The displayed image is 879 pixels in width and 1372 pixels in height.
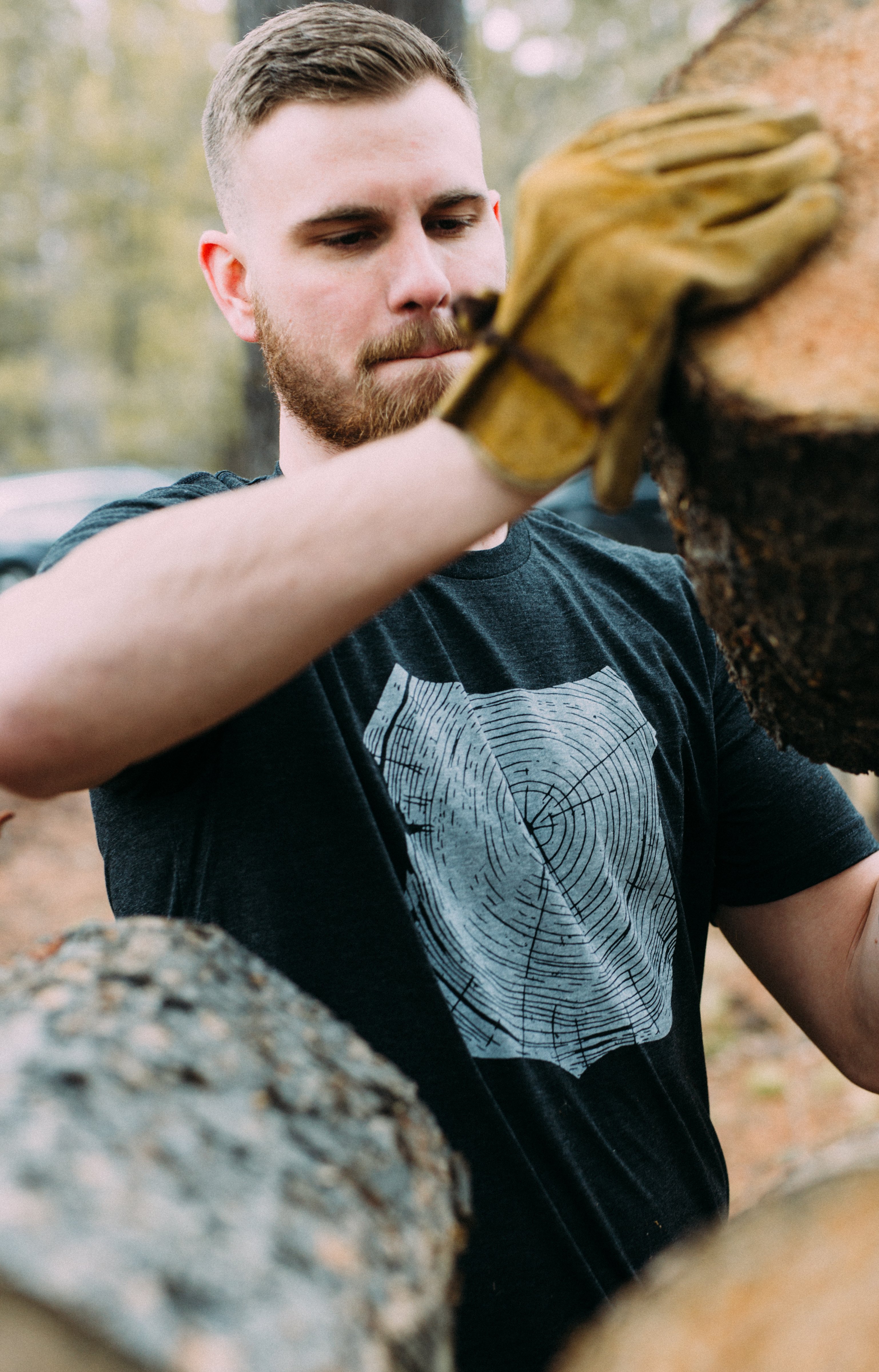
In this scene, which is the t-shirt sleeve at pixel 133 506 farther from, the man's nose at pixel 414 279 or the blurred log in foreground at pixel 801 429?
the blurred log in foreground at pixel 801 429

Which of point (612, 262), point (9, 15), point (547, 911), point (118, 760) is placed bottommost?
point (547, 911)

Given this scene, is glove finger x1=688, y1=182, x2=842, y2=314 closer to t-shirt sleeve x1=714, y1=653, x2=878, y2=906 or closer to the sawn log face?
the sawn log face

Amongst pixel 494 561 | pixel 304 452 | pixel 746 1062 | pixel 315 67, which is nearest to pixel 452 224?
pixel 315 67

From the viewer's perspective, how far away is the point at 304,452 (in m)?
1.72

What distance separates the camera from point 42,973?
0.83 metres

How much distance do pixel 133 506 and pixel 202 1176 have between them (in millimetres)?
964

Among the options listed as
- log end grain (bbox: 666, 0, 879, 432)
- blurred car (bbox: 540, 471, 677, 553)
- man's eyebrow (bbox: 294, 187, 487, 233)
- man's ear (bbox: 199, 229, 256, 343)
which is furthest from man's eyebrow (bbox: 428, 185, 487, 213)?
blurred car (bbox: 540, 471, 677, 553)

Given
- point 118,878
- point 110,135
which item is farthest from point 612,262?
point 110,135

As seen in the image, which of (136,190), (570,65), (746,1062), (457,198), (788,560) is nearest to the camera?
(788,560)

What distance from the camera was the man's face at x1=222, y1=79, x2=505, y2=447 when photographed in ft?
5.02

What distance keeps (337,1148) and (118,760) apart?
0.42 meters

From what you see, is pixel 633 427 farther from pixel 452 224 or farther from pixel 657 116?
pixel 452 224

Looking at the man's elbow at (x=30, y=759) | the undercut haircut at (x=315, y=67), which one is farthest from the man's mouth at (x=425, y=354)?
the man's elbow at (x=30, y=759)

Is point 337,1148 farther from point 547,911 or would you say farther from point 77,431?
point 77,431
